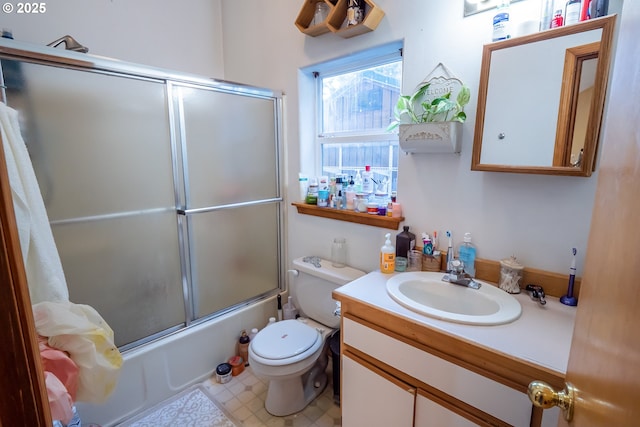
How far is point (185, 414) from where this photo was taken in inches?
63.7

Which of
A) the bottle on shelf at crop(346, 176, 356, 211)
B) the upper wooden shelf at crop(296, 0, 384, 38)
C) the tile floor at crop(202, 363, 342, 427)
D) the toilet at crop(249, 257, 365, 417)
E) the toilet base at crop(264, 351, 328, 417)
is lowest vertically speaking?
the tile floor at crop(202, 363, 342, 427)

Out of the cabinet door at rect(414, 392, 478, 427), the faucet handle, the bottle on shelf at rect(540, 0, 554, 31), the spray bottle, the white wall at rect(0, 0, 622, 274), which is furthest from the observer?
the spray bottle

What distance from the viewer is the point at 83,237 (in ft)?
4.58

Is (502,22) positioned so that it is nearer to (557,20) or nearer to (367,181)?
(557,20)

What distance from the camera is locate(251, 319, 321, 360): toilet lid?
149 centimetres

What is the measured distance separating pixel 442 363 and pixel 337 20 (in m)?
1.64

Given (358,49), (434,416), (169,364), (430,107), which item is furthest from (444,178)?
(169,364)

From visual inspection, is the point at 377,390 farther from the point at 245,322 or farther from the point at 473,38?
the point at 473,38

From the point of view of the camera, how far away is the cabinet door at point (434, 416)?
38.1 inches

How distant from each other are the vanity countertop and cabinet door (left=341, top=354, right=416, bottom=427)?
263mm

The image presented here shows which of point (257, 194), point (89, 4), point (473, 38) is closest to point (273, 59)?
point (257, 194)

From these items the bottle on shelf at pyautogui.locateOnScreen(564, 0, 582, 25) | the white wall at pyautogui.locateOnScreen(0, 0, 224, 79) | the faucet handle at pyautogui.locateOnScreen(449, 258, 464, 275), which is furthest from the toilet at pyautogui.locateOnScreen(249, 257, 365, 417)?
the white wall at pyautogui.locateOnScreen(0, 0, 224, 79)

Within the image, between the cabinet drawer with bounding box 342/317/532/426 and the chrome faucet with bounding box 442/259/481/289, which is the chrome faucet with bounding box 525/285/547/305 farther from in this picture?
the cabinet drawer with bounding box 342/317/532/426

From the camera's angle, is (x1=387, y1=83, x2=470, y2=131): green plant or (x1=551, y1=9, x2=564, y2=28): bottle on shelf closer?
(x1=551, y1=9, x2=564, y2=28): bottle on shelf
